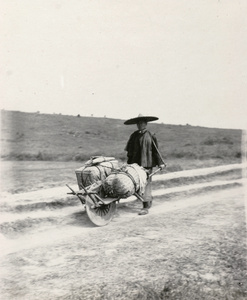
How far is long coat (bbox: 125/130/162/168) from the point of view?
6.68 m

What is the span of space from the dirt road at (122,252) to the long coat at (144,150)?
36.2 inches

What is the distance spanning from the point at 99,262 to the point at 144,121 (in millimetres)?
3199

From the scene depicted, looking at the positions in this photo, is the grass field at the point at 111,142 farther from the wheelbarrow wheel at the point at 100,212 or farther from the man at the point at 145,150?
the wheelbarrow wheel at the point at 100,212

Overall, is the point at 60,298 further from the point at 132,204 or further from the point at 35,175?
the point at 35,175

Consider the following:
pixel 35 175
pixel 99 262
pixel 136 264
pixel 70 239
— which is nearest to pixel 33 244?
pixel 70 239

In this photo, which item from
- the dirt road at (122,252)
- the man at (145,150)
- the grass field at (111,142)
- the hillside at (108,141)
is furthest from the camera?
the hillside at (108,141)

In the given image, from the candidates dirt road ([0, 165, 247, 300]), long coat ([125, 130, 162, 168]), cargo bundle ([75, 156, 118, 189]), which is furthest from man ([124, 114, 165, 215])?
cargo bundle ([75, 156, 118, 189])

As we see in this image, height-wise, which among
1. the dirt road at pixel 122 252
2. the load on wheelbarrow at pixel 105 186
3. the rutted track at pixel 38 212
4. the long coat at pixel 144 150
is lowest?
the dirt road at pixel 122 252

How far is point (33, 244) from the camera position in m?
4.79

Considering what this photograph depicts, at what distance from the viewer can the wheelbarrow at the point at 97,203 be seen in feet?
17.9

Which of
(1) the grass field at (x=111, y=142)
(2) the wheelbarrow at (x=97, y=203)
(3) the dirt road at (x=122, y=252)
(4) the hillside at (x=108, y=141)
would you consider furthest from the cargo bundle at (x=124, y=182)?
(4) the hillside at (x=108, y=141)

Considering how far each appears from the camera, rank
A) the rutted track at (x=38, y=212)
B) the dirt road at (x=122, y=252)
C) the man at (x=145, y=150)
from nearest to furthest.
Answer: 1. the dirt road at (x=122, y=252)
2. the rutted track at (x=38, y=212)
3. the man at (x=145, y=150)

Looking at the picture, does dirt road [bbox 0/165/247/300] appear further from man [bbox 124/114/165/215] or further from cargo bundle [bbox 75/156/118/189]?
cargo bundle [bbox 75/156/118/189]

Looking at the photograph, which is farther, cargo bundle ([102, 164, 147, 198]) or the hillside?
the hillside
